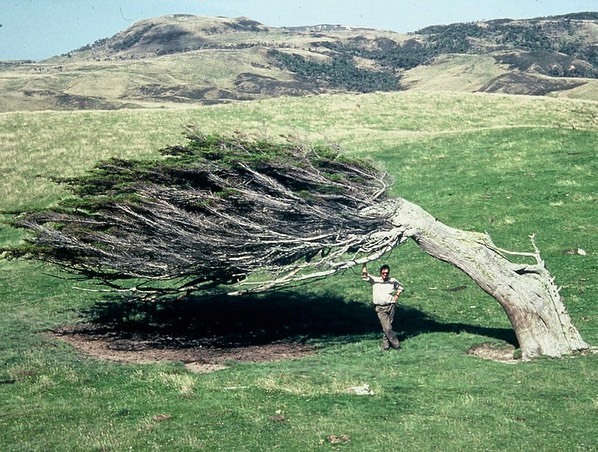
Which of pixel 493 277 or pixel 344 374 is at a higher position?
pixel 493 277

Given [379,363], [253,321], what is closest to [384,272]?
[379,363]

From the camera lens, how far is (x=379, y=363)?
56.7 ft

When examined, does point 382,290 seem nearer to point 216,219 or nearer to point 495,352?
point 495,352

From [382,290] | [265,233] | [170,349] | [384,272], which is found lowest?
[170,349]

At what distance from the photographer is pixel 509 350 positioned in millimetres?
18031

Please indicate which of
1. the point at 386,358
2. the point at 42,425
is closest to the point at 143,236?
the point at 42,425

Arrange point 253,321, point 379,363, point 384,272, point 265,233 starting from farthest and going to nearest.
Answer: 1. point 253,321
2. point 384,272
3. point 265,233
4. point 379,363

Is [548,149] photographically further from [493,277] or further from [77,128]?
[77,128]

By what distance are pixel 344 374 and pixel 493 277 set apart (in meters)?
4.70

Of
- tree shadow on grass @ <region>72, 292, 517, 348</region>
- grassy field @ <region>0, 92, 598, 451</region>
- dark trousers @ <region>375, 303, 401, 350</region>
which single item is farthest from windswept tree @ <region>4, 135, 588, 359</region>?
tree shadow on grass @ <region>72, 292, 517, 348</region>

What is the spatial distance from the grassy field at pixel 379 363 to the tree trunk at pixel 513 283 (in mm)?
847

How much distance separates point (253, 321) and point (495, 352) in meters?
8.21

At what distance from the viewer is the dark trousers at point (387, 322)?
1805 cm

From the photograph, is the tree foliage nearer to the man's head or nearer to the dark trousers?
the man's head
